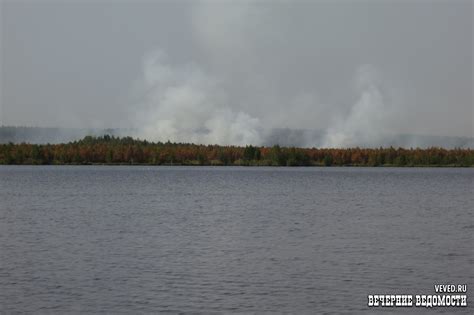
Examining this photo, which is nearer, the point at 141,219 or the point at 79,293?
the point at 79,293

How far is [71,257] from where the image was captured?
45.8 m

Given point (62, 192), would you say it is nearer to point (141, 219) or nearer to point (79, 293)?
point (141, 219)

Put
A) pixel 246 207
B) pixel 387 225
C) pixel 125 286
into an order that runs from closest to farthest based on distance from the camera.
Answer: pixel 125 286 → pixel 387 225 → pixel 246 207

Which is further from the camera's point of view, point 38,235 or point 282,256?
point 38,235

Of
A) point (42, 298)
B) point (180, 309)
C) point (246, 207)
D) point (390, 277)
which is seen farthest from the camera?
point (246, 207)

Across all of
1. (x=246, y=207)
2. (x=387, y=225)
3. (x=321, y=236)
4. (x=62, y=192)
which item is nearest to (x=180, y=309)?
(x=321, y=236)

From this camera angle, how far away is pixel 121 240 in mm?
54875

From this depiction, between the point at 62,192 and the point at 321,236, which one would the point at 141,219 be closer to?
the point at 321,236

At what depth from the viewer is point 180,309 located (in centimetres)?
3262

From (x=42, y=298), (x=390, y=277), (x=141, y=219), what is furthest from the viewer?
(x=141, y=219)

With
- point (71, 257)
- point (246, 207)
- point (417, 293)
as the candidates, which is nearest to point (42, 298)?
point (71, 257)

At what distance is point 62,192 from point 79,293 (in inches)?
3384

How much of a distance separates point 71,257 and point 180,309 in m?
14.8

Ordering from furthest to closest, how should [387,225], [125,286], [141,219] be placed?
[141,219] → [387,225] → [125,286]
